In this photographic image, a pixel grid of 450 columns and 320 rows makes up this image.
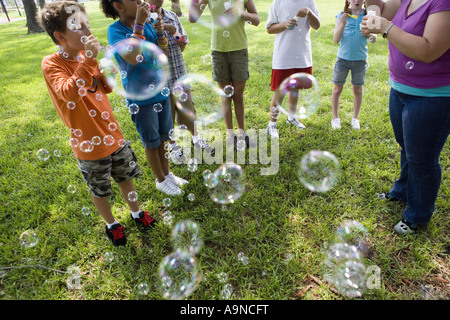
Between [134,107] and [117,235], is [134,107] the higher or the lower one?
the higher one

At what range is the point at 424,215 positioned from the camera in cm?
228

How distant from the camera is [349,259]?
2.18 meters

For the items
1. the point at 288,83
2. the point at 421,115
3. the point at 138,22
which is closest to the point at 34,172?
the point at 138,22

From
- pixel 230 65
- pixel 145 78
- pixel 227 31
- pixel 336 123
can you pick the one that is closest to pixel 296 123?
pixel 336 123

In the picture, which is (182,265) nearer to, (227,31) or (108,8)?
(108,8)

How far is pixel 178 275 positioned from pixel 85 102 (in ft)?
5.25

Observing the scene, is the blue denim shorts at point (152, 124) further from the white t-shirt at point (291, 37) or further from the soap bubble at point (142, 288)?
the white t-shirt at point (291, 37)

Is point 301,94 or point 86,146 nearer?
point 86,146

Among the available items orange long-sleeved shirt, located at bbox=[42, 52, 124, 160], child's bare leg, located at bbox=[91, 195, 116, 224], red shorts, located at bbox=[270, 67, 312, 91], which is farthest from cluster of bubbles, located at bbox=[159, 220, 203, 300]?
red shorts, located at bbox=[270, 67, 312, 91]

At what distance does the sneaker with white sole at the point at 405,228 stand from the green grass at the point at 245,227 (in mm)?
61

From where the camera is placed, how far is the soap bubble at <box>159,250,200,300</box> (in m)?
2.03

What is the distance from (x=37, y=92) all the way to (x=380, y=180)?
7.46m
